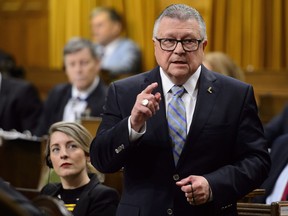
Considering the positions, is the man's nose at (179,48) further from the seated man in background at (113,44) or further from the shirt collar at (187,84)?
the seated man in background at (113,44)

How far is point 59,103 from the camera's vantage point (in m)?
6.71

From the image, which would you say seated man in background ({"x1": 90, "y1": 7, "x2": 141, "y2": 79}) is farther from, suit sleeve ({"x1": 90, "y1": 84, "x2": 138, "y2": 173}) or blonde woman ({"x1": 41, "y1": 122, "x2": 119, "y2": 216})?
suit sleeve ({"x1": 90, "y1": 84, "x2": 138, "y2": 173})

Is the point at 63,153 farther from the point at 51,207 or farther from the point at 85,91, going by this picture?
the point at 85,91

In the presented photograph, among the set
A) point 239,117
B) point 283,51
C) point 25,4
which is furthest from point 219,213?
point 25,4

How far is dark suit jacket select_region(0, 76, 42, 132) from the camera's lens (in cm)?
709

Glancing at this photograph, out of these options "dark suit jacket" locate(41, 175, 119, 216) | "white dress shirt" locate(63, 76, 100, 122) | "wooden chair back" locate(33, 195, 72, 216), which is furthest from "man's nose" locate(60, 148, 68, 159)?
"white dress shirt" locate(63, 76, 100, 122)

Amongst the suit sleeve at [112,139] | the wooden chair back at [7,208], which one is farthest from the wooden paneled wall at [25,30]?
the wooden chair back at [7,208]

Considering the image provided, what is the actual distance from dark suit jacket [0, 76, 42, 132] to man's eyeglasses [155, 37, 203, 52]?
409 cm

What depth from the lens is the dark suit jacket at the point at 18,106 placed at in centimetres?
709

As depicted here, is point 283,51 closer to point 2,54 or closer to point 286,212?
point 2,54

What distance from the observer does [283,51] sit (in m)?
7.80

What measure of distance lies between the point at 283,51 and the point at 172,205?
4.83 meters

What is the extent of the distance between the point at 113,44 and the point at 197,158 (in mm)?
5444

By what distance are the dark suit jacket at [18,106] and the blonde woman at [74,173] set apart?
120 inches
